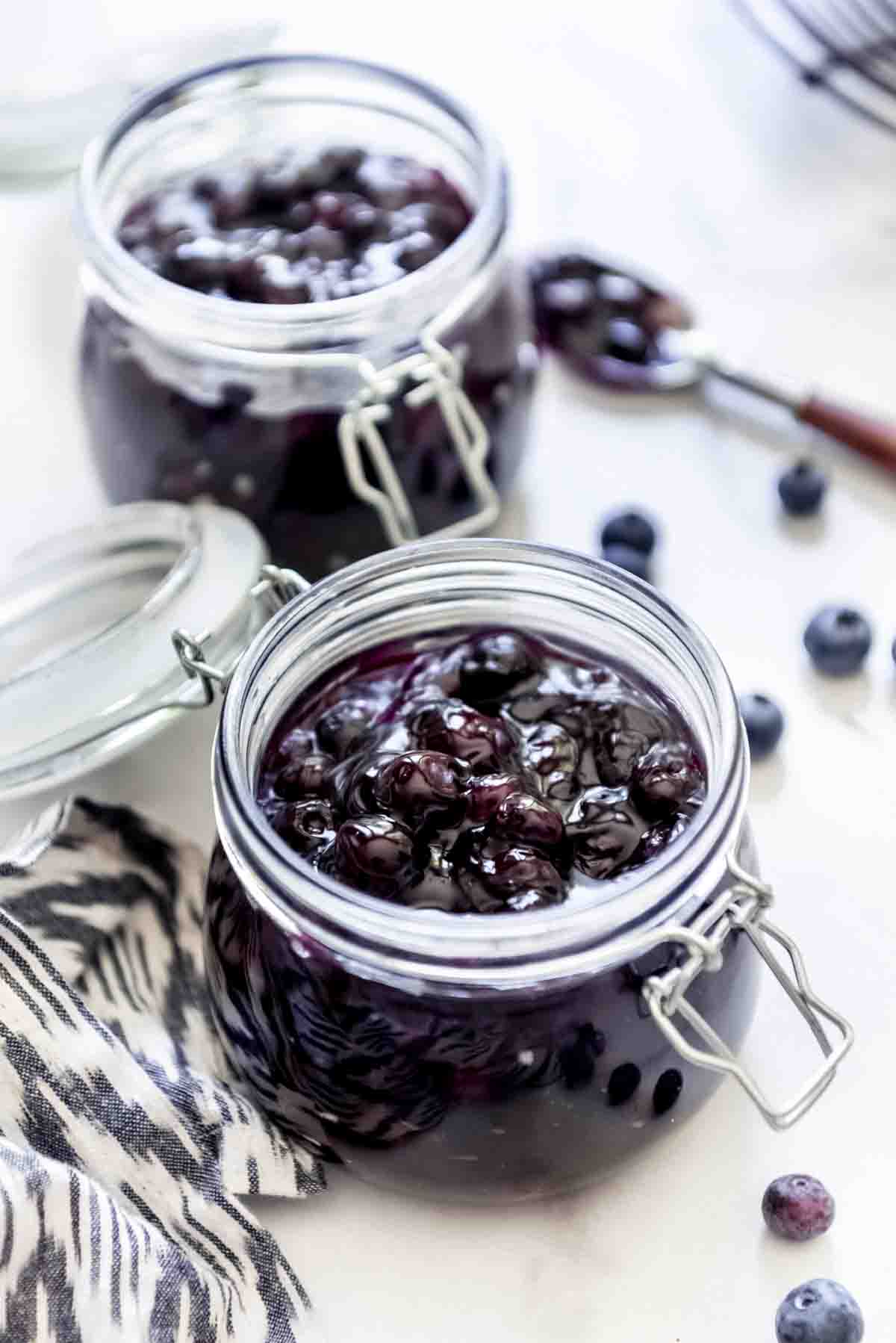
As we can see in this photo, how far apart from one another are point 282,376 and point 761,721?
1.15ft

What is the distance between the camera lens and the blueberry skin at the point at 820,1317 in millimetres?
840

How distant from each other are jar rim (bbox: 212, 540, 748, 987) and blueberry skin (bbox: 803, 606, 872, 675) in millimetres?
277

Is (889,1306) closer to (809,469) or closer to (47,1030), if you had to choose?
(47,1030)

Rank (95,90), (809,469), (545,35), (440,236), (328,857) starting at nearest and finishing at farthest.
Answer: (328,857), (440,236), (809,469), (95,90), (545,35)

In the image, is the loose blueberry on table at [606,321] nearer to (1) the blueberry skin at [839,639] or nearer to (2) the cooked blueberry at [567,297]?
(2) the cooked blueberry at [567,297]

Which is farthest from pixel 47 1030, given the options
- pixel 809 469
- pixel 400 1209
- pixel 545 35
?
pixel 545 35

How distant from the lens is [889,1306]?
876 millimetres

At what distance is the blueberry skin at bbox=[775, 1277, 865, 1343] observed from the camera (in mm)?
840

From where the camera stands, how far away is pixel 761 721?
1.09 metres

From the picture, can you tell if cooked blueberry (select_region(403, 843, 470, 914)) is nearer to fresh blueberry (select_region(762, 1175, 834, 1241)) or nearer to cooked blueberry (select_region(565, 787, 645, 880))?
cooked blueberry (select_region(565, 787, 645, 880))

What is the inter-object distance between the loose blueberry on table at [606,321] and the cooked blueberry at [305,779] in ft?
1.79

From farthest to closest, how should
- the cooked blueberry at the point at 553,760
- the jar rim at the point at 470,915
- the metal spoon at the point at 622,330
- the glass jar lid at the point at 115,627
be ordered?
the metal spoon at the point at 622,330, the glass jar lid at the point at 115,627, the cooked blueberry at the point at 553,760, the jar rim at the point at 470,915

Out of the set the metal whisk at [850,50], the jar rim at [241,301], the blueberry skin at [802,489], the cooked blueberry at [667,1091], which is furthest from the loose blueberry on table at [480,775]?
the metal whisk at [850,50]

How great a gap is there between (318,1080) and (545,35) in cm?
111
